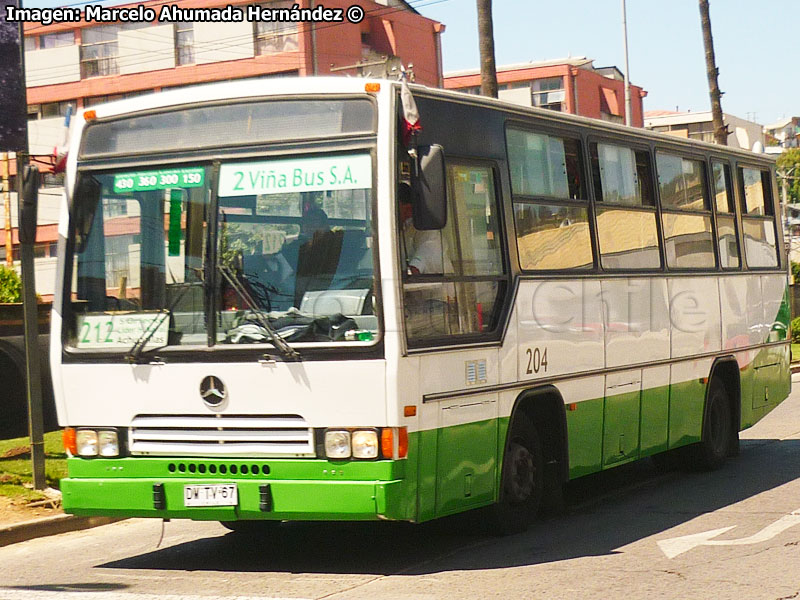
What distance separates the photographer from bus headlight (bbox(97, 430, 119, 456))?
841 centimetres

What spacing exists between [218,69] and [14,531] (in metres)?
40.9

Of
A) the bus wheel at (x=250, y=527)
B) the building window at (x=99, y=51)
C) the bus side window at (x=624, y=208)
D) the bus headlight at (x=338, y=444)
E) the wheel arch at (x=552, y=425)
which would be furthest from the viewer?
the building window at (x=99, y=51)

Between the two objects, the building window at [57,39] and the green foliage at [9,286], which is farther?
the building window at [57,39]

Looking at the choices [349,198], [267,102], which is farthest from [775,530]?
[267,102]

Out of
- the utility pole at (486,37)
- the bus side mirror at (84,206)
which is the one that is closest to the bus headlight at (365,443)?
the bus side mirror at (84,206)

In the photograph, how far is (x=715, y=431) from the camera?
13.3 m

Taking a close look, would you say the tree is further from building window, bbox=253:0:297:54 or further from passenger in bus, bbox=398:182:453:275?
passenger in bus, bbox=398:182:453:275

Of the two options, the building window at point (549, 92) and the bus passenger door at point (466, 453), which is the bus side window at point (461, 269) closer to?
the bus passenger door at point (466, 453)

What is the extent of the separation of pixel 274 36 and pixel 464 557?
135ft

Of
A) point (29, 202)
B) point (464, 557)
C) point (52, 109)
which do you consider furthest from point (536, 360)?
point (52, 109)

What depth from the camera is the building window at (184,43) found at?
5019 centimetres

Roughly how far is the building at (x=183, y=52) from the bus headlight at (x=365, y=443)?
129ft

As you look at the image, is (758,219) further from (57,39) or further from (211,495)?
(57,39)

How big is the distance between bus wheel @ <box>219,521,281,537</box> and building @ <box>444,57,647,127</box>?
64.0 m
